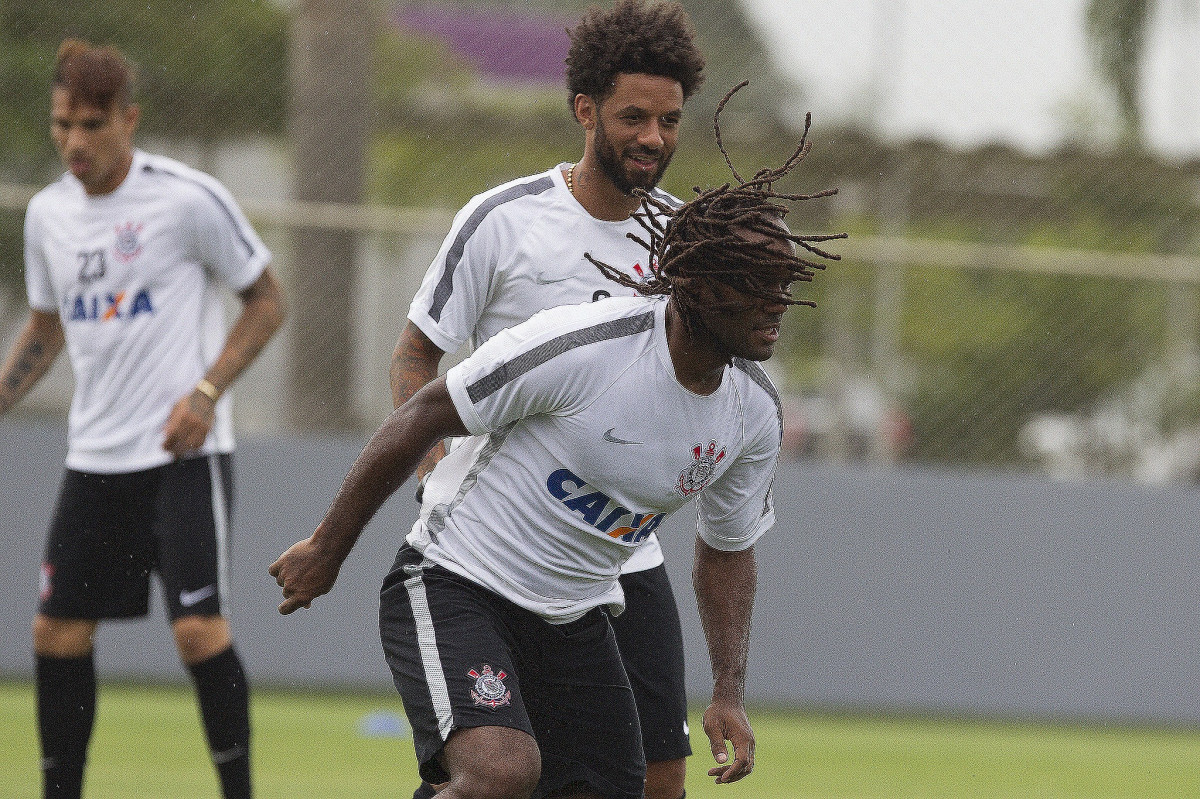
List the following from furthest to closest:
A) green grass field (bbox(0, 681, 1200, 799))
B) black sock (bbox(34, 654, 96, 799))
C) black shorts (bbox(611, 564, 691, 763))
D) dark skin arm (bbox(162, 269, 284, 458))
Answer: green grass field (bbox(0, 681, 1200, 799)) → dark skin arm (bbox(162, 269, 284, 458)) → black sock (bbox(34, 654, 96, 799)) → black shorts (bbox(611, 564, 691, 763))

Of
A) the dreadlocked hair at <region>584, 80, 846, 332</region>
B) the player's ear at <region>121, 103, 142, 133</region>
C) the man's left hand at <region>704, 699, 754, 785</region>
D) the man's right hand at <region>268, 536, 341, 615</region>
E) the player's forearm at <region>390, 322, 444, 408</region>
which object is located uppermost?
the player's ear at <region>121, 103, 142, 133</region>

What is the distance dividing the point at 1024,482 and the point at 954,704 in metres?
1.29

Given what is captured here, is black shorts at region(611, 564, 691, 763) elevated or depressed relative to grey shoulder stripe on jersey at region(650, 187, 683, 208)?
depressed

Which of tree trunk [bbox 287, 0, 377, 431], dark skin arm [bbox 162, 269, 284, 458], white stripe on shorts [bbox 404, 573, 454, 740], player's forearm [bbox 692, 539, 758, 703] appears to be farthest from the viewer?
tree trunk [bbox 287, 0, 377, 431]

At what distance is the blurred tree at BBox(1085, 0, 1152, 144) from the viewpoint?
986 cm

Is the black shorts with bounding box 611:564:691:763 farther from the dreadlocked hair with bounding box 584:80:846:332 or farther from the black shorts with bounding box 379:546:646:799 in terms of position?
the dreadlocked hair with bounding box 584:80:846:332

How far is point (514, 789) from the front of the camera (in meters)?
3.43

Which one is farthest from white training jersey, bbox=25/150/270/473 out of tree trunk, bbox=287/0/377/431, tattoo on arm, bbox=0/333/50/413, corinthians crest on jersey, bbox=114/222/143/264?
tree trunk, bbox=287/0/377/431

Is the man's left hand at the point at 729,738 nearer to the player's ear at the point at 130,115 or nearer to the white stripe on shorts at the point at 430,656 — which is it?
the white stripe on shorts at the point at 430,656

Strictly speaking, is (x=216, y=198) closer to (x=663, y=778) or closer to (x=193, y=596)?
(x=193, y=596)

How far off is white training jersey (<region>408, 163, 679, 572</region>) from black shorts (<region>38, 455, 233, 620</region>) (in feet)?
4.88

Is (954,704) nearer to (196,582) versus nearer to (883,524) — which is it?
(883,524)

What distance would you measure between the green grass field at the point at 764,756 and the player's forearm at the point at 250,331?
1733 millimetres

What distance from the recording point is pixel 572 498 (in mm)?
3693
